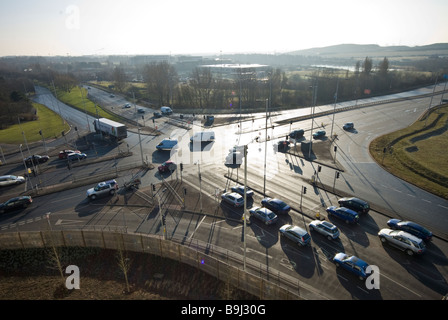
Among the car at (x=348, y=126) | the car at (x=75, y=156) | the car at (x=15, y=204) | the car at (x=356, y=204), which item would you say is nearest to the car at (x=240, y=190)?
the car at (x=356, y=204)

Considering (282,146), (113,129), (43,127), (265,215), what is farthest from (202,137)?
(43,127)

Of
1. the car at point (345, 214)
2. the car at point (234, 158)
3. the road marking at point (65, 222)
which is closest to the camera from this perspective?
the car at point (345, 214)

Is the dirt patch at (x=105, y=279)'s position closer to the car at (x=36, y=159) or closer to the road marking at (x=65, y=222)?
the road marking at (x=65, y=222)

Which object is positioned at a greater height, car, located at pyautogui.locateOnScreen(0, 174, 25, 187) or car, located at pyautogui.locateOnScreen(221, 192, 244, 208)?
car, located at pyautogui.locateOnScreen(221, 192, 244, 208)

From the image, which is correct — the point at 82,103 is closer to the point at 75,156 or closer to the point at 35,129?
the point at 35,129

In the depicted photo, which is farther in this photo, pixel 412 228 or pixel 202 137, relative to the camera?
pixel 202 137

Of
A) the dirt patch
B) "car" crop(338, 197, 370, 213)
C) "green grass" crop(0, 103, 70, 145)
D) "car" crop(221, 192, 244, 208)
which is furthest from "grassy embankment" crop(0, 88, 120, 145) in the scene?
"car" crop(338, 197, 370, 213)

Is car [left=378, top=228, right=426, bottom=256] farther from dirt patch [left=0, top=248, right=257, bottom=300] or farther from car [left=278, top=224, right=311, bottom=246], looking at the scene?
dirt patch [left=0, top=248, right=257, bottom=300]
